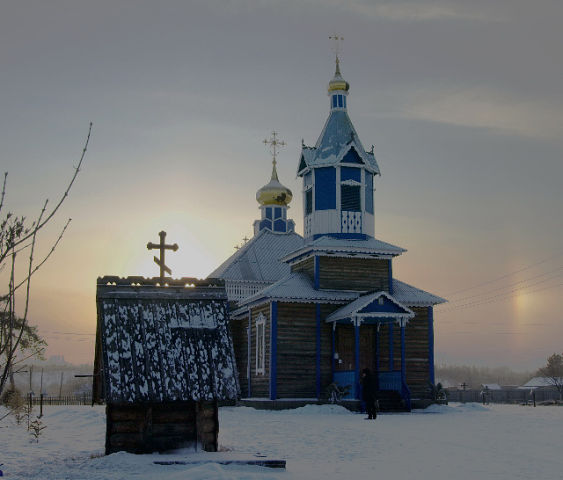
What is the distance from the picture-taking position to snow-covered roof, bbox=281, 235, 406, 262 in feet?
93.7

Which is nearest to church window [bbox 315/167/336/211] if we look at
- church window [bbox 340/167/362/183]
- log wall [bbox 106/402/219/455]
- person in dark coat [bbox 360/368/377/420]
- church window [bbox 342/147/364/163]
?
church window [bbox 340/167/362/183]

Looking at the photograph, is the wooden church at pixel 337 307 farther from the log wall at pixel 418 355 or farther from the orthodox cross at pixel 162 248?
the orthodox cross at pixel 162 248

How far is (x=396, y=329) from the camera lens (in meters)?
29.1

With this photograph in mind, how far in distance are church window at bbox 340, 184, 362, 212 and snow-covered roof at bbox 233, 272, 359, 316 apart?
11.7 feet

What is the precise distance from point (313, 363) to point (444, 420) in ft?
22.9

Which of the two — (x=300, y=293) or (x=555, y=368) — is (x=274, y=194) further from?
(x=555, y=368)

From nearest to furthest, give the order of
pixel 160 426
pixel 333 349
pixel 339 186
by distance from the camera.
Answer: pixel 160 426 < pixel 333 349 < pixel 339 186

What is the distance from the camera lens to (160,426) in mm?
11812

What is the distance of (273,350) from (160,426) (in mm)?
15502

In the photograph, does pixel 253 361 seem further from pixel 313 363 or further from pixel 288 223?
pixel 288 223

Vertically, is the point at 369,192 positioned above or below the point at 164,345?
above

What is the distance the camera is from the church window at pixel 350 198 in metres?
30.2

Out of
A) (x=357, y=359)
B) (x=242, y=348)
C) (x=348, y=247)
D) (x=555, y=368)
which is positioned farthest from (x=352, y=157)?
(x=555, y=368)

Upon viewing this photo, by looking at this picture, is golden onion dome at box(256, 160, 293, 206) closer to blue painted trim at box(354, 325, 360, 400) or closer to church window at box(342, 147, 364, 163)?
church window at box(342, 147, 364, 163)
